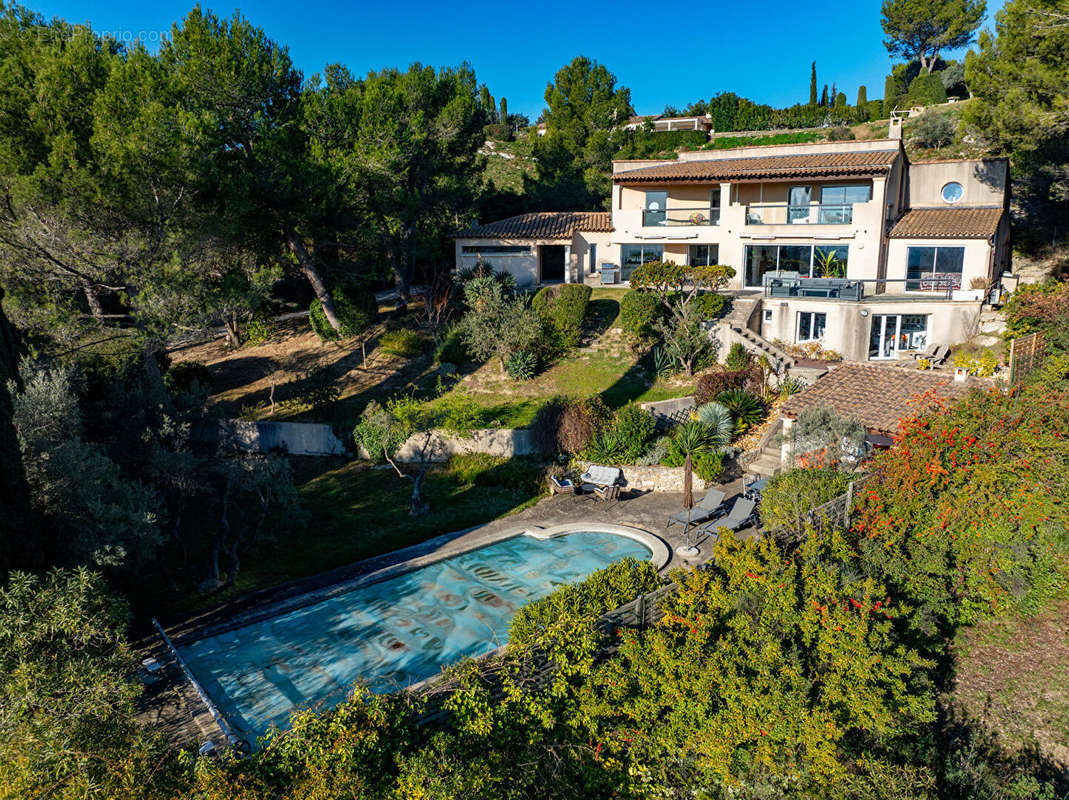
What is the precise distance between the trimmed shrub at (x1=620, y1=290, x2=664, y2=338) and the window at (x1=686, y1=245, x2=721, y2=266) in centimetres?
721

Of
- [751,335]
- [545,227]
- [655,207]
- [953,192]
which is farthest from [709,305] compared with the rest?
[953,192]

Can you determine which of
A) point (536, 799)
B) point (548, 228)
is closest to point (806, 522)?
point (536, 799)

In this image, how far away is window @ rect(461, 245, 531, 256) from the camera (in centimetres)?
3781

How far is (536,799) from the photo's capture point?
8.89 metres

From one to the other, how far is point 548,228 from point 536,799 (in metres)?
32.9

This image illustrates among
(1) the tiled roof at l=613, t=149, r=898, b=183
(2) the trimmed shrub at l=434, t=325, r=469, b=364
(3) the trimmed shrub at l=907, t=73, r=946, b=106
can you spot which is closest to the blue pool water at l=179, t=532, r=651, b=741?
(2) the trimmed shrub at l=434, t=325, r=469, b=364

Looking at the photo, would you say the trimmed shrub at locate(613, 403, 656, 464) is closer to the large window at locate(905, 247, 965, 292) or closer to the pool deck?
the pool deck

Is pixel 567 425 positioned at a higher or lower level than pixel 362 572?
higher

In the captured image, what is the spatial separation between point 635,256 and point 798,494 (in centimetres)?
2332

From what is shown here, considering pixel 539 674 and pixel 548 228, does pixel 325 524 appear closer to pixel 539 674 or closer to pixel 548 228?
pixel 539 674

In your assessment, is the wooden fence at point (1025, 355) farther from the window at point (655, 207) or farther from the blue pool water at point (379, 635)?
the window at point (655, 207)

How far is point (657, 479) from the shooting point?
21.0m

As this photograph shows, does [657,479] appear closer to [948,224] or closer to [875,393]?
[875,393]

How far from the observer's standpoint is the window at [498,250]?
37.8 metres
